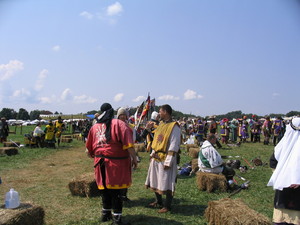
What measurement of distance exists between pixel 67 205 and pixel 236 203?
351cm

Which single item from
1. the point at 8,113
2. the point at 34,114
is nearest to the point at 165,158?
the point at 8,113

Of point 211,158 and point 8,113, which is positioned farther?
point 8,113

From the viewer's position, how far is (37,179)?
825 cm

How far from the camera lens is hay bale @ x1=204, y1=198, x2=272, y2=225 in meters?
3.75

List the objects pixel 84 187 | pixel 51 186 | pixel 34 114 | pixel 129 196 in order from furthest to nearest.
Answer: pixel 34 114, pixel 51 186, pixel 129 196, pixel 84 187

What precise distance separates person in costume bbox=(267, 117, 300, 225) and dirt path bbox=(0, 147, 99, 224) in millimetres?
3492

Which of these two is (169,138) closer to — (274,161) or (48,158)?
(274,161)

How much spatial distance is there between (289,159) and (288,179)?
26 centimetres

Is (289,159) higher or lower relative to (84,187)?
higher

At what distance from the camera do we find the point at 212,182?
6.50 meters

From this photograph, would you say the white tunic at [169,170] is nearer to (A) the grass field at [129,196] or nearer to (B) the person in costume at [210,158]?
(A) the grass field at [129,196]

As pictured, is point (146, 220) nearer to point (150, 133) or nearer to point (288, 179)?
point (150, 133)

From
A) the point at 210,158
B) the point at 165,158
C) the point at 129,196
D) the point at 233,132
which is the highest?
the point at 233,132

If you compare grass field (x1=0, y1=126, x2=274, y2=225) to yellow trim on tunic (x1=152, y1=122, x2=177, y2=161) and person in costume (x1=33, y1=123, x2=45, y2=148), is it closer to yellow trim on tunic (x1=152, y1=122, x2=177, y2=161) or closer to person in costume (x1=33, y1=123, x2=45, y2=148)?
yellow trim on tunic (x1=152, y1=122, x2=177, y2=161)
